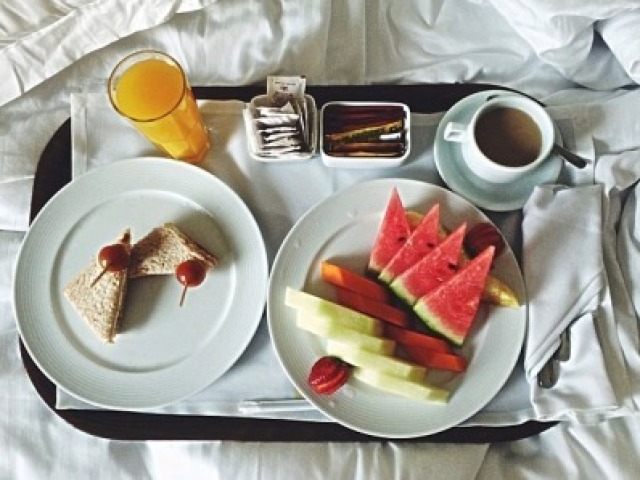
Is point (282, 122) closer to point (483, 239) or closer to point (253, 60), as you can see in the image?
point (253, 60)

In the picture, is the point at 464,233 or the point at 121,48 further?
the point at 121,48

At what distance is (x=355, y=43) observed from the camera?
1.23m

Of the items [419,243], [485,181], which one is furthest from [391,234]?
[485,181]

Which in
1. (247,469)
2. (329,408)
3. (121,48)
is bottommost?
(247,469)

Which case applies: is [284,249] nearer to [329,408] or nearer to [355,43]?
[329,408]

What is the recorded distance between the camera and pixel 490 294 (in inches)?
40.8

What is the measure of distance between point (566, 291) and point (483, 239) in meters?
0.12

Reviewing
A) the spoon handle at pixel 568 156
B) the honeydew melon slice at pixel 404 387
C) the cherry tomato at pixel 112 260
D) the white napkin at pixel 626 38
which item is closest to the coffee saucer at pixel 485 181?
the spoon handle at pixel 568 156

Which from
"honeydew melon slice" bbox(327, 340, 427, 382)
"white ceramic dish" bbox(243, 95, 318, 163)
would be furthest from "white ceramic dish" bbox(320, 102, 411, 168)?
"honeydew melon slice" bbox(327, 340, 427, 382)

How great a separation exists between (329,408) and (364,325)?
0.11 m

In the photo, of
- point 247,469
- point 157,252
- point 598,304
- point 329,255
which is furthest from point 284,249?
point 598,304

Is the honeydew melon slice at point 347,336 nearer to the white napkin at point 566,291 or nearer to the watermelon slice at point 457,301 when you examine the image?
the watermelon slice at point 457,301

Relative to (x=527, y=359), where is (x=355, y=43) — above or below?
above

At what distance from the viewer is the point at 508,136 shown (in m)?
1.07
